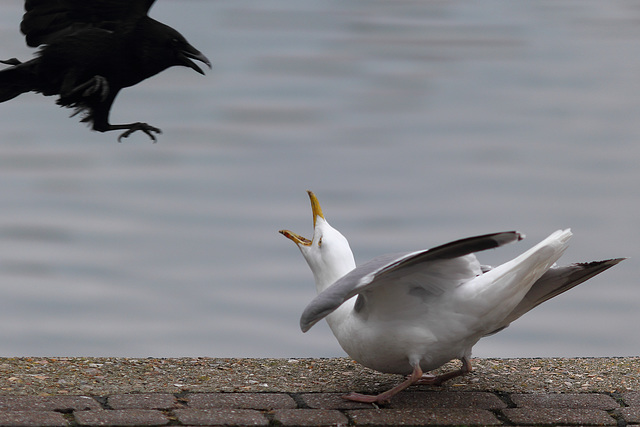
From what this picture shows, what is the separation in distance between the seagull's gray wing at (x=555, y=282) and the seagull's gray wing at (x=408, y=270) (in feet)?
1.06

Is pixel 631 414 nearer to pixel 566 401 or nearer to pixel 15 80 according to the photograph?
pixel 566 401

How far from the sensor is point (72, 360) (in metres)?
3.92

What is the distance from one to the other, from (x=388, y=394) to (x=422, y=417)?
0.53 ft

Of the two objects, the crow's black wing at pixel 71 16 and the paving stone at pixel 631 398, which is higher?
the crow's black wing at pixel 71 16

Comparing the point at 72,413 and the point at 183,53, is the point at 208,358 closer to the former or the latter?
the point at 72,413

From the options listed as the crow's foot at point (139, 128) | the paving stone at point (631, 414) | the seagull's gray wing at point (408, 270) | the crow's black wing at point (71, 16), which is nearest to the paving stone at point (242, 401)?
the seagull's gray wing at point (408, 270)

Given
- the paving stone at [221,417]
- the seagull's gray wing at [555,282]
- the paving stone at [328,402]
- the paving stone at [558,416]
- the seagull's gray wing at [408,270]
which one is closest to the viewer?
the seagull's gray wing at [408,270]

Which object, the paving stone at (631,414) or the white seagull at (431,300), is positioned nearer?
the white seagull at (431,300)

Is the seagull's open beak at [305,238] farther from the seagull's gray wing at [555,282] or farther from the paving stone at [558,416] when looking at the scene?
the paving stone at [558,416]

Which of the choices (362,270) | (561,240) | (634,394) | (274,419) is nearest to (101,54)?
(362,270)

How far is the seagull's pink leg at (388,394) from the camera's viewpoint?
3.32 m

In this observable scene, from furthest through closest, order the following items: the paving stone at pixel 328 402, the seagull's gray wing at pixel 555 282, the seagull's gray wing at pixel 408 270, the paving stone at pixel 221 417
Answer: the seagull's gray wing at pixel 555 282 → the paving stone at pixel 328 402 → the paving stone at pixel 221 417 → the seagull's gray wing at pixel 408 270

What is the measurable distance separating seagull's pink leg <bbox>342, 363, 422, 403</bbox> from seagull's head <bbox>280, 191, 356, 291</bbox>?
483 millimetres

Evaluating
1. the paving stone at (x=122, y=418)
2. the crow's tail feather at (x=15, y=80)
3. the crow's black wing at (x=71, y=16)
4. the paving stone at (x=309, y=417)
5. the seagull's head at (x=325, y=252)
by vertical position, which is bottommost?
the paving stone at (x=309, y=417)
